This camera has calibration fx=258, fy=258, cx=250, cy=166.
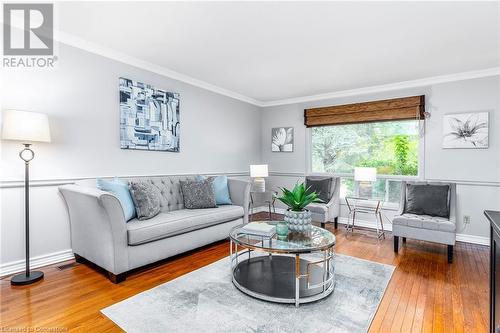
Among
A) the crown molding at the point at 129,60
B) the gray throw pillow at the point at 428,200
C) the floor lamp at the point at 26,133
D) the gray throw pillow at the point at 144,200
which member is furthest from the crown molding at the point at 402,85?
the floor lamp at the point at 26,133

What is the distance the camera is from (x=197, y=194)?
3.42 m

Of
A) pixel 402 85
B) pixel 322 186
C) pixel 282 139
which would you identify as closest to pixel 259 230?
pixel 322 186

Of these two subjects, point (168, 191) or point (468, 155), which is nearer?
point (168, 191)

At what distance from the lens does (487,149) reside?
3.54m

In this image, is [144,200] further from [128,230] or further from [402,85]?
[402,85]

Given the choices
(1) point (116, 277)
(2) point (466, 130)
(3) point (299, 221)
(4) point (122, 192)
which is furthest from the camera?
(2) point (466, 130)

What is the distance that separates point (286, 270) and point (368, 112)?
3.22 metres

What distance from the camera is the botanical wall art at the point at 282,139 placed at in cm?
536

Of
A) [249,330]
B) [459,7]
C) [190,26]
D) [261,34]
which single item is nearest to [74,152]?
[190,26]

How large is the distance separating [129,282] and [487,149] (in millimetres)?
4695

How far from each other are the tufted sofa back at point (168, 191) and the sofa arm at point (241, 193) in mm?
790

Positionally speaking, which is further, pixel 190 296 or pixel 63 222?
pixel 63 222

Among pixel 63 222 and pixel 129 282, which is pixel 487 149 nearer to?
pixel 129 282

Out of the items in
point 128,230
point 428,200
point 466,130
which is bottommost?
point 128,230
